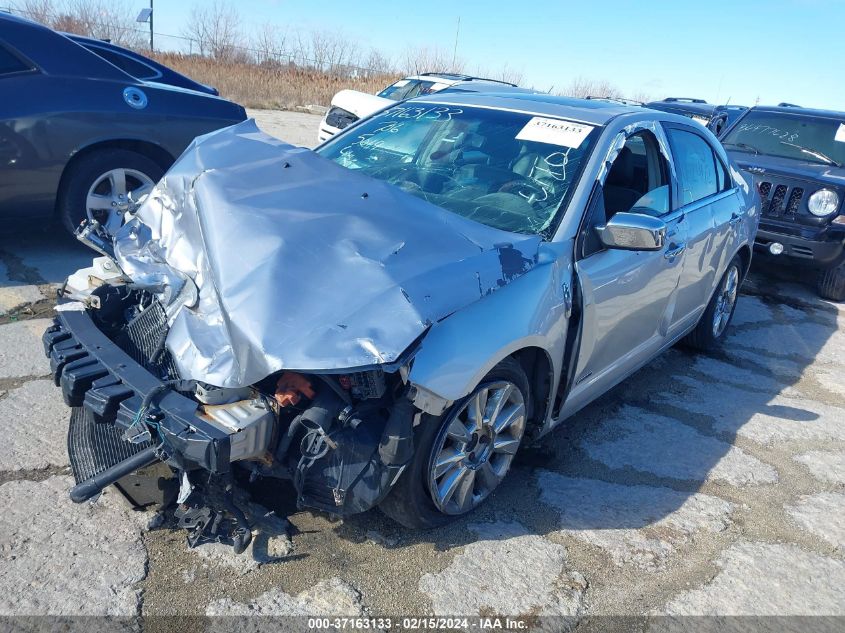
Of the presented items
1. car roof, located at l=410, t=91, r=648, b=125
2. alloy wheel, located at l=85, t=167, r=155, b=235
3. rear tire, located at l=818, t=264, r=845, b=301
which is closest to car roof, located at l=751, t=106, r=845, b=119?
rear tire, located at l=818, t=264, r=845, b=301

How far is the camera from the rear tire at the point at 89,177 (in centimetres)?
514

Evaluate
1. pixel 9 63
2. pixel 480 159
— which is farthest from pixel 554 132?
pixel 9 63

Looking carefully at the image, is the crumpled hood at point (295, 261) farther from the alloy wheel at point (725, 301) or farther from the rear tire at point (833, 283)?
the rear tire at point (833, 283)

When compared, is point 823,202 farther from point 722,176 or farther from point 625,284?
point 625,284

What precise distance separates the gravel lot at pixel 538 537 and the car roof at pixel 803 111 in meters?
5.37

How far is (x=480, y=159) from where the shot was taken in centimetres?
351

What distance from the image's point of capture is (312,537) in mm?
2711

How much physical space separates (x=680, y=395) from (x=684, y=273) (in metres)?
0.94

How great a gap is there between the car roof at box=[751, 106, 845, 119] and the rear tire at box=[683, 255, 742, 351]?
4091 millimetres

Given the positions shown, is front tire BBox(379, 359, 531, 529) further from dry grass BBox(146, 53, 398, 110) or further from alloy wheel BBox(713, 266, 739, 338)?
dry grass BBox(146, 53, 398, 110)

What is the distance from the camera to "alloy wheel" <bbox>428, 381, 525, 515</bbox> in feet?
8.80

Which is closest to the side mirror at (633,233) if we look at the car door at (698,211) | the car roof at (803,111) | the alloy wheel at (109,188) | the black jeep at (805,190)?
the car door at (698,211)

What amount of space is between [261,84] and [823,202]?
65.7 ft

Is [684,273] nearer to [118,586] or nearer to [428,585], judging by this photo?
[428,585]
